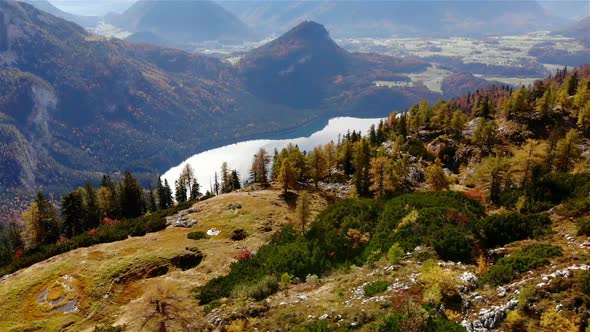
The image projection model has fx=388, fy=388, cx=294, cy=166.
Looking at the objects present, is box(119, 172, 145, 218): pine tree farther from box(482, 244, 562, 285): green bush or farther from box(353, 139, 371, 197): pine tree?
box(482, 244, 562, 285): green bush

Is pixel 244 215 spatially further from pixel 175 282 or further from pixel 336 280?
pixel 336 280

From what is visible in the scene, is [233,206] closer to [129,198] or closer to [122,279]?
[122,279]

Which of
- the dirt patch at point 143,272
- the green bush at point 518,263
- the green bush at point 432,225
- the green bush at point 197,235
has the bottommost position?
the green bush at point 197,235

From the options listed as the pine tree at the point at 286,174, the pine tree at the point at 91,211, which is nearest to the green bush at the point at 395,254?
the pine tree at the point at 286,174

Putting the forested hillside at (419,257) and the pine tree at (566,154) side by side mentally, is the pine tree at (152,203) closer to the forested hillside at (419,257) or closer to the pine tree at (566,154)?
the forested hillside at (419,257)

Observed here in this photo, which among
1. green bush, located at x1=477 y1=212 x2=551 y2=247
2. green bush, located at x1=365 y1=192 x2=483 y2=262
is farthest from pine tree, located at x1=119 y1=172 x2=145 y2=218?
green bush, located at x1=477 y1=212 x2=551 y2=247

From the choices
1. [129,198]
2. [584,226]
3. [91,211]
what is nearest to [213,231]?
[129,198]

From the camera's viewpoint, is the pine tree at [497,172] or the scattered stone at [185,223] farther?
the scattered stone at [185,223]
